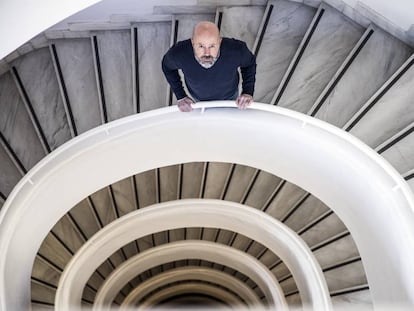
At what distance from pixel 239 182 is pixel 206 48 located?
2248 millimetres

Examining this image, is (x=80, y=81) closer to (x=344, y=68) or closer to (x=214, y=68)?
(x=214, y=68)

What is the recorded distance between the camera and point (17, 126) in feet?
11.8

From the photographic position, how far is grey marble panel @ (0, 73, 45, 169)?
3582 mm

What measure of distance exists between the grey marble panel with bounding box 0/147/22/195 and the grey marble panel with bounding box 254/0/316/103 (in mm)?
1988

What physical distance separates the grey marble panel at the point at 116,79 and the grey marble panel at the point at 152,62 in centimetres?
10

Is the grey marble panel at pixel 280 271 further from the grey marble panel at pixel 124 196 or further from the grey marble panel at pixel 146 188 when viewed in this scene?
the grey marble panel at pixel 124 196

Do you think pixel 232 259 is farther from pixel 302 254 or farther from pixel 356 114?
pixel 356 114

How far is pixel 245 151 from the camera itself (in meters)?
3.51

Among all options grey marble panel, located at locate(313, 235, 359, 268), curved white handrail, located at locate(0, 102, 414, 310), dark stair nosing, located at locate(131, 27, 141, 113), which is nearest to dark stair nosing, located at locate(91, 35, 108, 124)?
dark stair nosing, located at locate(131, 27, 141, 113)

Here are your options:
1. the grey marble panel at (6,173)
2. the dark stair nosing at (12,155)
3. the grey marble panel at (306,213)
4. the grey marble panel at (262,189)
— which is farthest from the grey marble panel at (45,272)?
the grey marble panel at (306,213)

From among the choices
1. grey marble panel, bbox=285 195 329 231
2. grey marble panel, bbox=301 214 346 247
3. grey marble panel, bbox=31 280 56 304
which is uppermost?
grey marble panel, bbox=285 195 329 231

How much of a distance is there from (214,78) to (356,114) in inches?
46.3

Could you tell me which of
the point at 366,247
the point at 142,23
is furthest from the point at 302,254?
the point at 142,23

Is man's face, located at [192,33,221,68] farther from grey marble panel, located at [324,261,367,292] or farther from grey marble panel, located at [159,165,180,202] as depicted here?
grey marble panel, located at [324,261,367,292]
